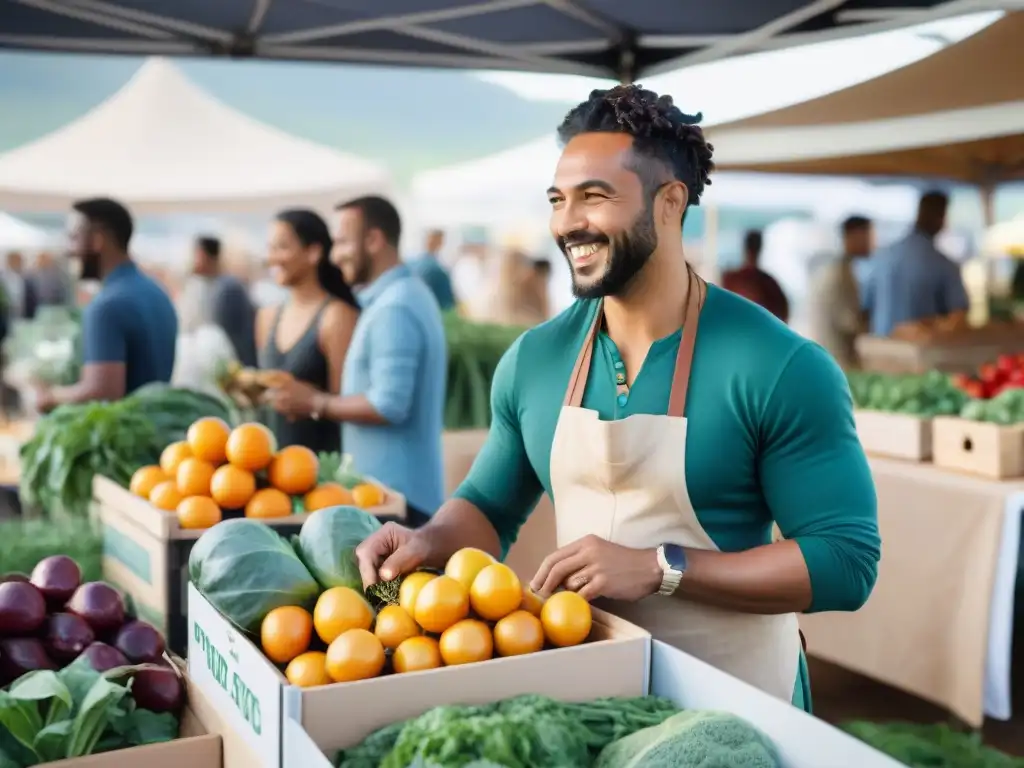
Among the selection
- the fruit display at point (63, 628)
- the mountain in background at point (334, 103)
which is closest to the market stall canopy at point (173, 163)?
the fruit display at point (63, 628)

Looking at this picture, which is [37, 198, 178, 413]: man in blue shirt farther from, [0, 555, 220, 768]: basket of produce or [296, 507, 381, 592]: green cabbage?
[296, 507, 381, 592]: green cabbage

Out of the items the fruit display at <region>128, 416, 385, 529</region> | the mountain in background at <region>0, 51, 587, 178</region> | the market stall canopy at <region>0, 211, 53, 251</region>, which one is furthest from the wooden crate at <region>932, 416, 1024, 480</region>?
the mountain in background at <region>0, 51, 587, 178</region>

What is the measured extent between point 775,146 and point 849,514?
3873 millimetres

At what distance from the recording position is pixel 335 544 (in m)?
1.58

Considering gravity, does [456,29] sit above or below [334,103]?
below

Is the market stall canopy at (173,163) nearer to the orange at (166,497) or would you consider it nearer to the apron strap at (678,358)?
the orange at (166,497)

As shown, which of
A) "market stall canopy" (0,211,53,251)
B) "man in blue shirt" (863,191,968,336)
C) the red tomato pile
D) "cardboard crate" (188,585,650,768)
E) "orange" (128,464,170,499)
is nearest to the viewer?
"cardboard crate" (188,585,650,768)

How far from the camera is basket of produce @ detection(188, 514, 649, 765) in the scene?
1256mm

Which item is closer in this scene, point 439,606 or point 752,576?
point 439,606

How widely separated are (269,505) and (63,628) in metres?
0.74

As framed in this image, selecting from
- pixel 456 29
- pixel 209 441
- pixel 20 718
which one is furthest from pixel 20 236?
pixel 20 718

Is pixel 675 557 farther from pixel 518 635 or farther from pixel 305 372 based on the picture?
pixel 305 372

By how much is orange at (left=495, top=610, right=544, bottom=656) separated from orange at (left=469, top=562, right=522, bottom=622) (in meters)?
0.02

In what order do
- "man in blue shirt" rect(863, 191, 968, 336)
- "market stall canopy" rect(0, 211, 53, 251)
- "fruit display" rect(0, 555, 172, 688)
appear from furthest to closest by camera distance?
"market stall canopy" rect(0, 211, 53, 251)
"man in blue shirt" rect(863, 191, 968, 336)
"fruit display" rect(0, 555, 172, 688)
